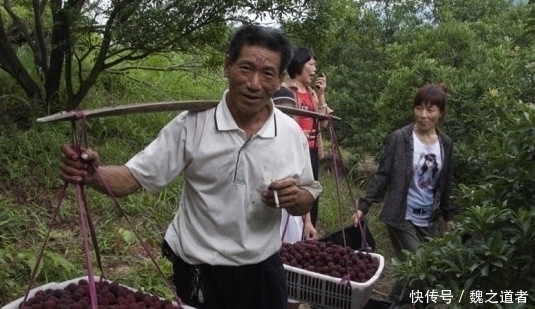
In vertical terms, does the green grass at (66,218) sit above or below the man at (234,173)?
below

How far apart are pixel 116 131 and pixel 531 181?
13.1ft

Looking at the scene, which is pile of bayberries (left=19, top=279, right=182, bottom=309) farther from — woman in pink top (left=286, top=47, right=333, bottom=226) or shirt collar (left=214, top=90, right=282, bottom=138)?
woman in pink top (left=286, top=47, right=333, bottom=226)

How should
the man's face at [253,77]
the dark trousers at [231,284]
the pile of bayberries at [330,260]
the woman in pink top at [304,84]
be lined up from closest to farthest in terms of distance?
the man's face at [253,77] < the dark trousers at [231,284] < the pile of bayberries at [330,260] < the woman in pink top at [304,84]

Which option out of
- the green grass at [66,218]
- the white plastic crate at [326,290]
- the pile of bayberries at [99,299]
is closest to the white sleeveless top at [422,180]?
the green grass at [66,218]

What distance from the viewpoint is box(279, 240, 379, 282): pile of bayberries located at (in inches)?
127

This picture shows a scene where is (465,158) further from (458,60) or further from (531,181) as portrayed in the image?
(531,181)

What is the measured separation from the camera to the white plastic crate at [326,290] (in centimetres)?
308

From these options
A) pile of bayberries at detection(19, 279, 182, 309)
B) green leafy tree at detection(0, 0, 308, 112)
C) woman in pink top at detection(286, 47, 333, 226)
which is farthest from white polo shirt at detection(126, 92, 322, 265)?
green leafy tree at detection(0, 0, 308, 112)

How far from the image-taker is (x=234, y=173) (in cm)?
221

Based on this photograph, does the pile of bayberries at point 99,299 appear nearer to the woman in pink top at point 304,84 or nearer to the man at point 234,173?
the man at point 234,173

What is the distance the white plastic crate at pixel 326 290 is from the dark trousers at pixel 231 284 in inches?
27.5

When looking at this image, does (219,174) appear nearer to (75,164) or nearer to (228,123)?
(228,123)

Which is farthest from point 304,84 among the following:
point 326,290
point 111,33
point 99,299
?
point 99,299

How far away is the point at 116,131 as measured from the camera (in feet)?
18.6
